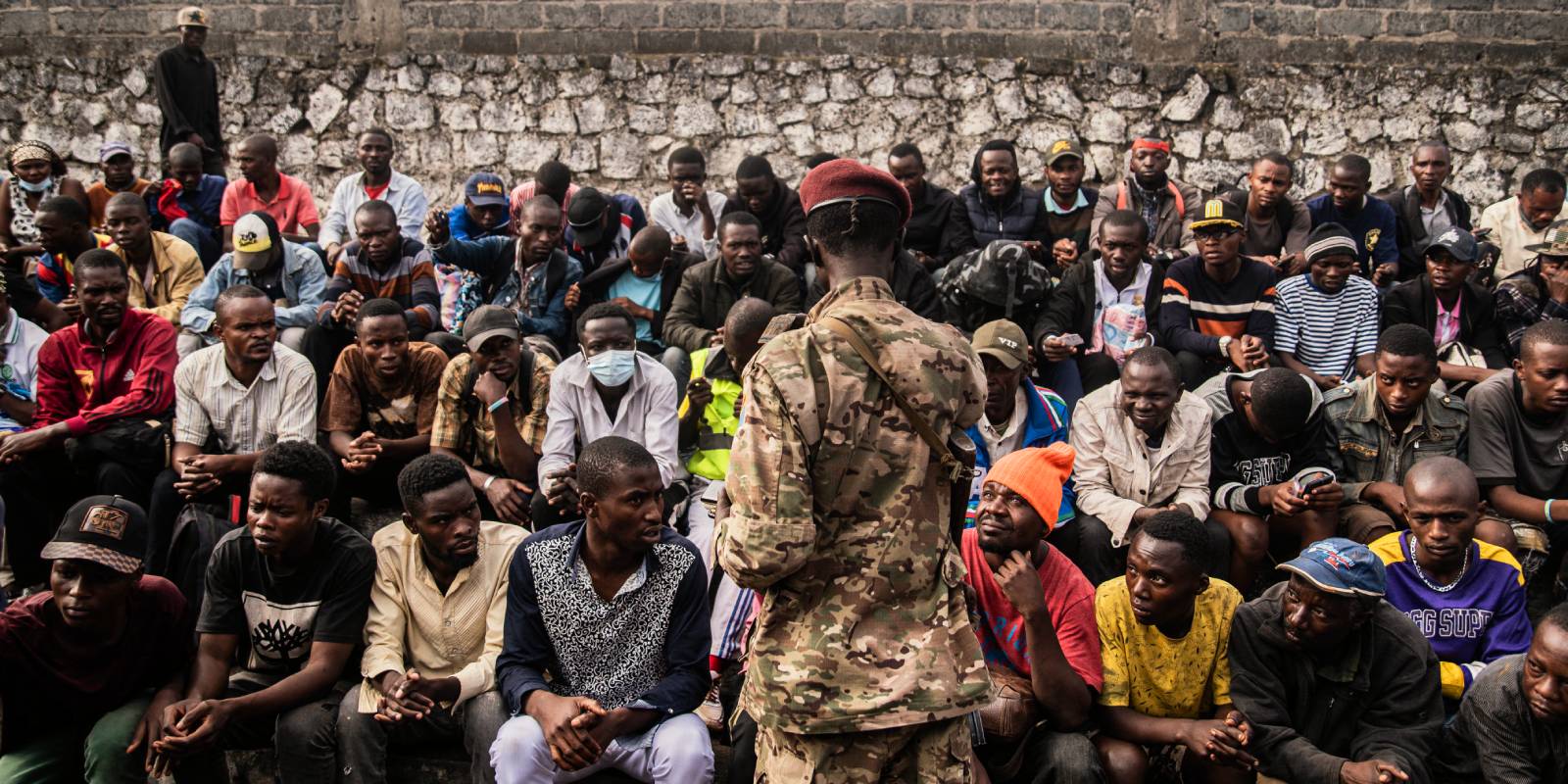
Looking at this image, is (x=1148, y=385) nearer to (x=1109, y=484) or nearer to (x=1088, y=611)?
(x=1109, y=484)

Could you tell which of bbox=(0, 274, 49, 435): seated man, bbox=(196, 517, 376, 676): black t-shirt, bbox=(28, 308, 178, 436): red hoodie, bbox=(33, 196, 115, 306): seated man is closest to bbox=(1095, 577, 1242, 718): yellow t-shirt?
bbox=(196, 517, 376, 676): black t-shirt

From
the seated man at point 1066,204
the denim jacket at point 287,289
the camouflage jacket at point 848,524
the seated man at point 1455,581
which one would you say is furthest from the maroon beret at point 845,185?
the seated man at point 1066,204

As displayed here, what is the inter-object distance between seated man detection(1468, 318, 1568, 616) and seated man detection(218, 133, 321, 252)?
7.46 m

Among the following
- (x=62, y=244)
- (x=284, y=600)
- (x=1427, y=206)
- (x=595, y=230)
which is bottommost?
(x=284, y=600)

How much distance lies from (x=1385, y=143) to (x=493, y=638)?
28.4 ft

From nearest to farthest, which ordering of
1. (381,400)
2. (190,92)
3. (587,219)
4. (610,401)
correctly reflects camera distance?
(610,401)
(381,400)
(587,219)
(190,92)

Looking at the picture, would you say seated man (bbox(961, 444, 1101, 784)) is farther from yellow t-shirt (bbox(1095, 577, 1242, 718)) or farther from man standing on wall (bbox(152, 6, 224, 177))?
man standing on wall (bbox(152, 6, 224, 177))

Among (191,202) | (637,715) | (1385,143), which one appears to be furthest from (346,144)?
(1385,143)

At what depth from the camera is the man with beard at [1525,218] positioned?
830 centimetres

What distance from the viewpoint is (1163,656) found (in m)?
4.58

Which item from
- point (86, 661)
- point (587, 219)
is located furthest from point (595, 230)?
point (86, 661)

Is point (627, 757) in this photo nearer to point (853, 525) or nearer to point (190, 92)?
point (853, 525)

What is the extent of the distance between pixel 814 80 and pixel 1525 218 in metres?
5.51

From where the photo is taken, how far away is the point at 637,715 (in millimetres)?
4297
